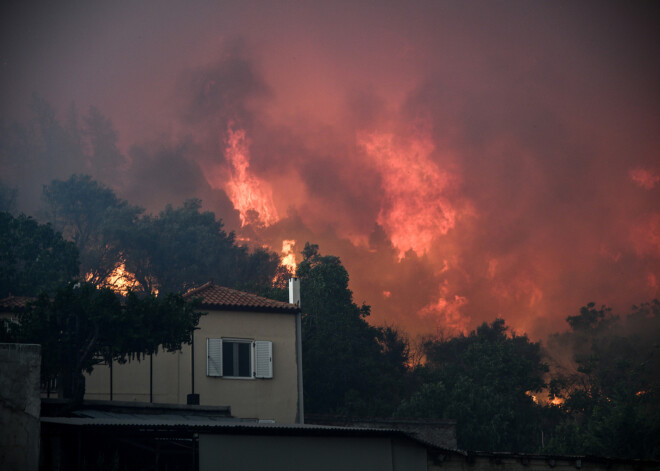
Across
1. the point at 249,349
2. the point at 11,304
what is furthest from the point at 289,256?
the point at 11,304

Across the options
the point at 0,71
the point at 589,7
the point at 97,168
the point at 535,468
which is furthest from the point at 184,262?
the point at 589,7


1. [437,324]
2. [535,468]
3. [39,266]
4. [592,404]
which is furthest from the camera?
[437,324]

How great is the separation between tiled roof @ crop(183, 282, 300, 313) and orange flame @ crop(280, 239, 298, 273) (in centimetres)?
3898

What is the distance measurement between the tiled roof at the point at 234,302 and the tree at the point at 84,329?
6.65 m

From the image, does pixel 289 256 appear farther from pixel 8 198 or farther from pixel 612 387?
pixel 612 387

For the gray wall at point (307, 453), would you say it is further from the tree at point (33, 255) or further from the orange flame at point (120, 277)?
the orange flame at point (120, 277)

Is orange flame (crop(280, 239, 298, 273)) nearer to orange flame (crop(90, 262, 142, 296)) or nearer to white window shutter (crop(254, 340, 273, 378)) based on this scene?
orange flame (crop(90, 262, 142, 296))

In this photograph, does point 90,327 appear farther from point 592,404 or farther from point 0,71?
point 0,71

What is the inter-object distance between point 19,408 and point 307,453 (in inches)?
281

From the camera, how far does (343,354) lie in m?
51.7

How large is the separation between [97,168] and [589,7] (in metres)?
69.6

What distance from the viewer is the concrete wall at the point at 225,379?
104ft

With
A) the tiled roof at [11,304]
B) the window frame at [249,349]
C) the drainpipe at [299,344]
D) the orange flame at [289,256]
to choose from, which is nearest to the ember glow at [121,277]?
the orange flame at [289,256]

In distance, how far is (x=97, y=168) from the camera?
98.9 metres
